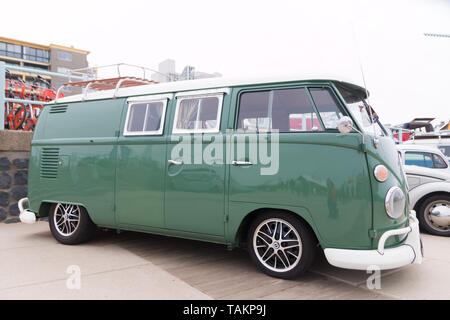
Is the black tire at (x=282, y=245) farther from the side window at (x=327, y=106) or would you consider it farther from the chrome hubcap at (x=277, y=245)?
the side window at (x=327, y=106)

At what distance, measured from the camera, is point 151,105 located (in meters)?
4.96

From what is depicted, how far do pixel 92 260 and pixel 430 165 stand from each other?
7.01m

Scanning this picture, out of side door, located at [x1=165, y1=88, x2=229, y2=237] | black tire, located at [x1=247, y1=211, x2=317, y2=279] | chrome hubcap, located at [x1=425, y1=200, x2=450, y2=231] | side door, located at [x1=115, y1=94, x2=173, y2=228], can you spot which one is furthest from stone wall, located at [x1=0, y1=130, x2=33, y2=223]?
chrome hubcap, located at [x1=425, y1=200, x2=450, y2=231]

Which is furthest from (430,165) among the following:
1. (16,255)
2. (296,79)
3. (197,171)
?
(16,255)

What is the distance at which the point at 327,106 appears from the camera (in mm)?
3859

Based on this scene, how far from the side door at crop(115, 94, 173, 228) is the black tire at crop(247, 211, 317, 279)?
134 cm

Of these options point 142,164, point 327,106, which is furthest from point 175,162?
point 327,106

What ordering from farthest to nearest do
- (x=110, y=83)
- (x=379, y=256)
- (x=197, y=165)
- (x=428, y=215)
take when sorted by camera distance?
1. (x=428, y=215)
2. (x=110, y=83)
3. (x=197, y=165)
4. (x=379, y=256)

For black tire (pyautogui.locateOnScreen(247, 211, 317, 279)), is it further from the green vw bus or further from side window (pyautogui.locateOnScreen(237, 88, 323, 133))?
side window (pyautogui.locateOnScreen(237, 88, 323, 133))

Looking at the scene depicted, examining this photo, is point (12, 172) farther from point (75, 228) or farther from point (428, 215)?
point (428, 215)

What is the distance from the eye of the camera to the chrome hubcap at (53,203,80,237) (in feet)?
18.1
